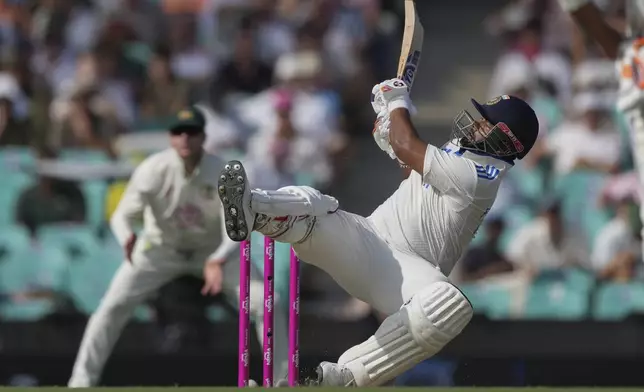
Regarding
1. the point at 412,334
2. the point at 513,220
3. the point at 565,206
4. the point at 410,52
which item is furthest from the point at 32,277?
the point at 412,334

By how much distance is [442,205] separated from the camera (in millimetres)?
5586

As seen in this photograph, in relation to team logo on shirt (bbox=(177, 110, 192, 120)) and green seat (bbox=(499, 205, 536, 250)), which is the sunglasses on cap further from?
green seat (bbox=(499, 205, 536, 250))

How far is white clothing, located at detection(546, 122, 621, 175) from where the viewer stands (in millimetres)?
9805

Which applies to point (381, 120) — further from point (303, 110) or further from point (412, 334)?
point (303, 110)

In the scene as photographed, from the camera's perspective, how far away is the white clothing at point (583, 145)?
386 inches

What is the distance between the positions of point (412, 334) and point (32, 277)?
181 inches

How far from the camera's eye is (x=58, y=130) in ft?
33.4

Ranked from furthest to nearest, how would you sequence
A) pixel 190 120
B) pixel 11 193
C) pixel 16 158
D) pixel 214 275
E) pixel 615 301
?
pixel 16 158, pixel 11 193, pixel 615 301, pixel 190 120, pixel 214 275

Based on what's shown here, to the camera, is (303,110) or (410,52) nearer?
(410,52)

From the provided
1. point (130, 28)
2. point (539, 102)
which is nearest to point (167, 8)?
point (130, 28)

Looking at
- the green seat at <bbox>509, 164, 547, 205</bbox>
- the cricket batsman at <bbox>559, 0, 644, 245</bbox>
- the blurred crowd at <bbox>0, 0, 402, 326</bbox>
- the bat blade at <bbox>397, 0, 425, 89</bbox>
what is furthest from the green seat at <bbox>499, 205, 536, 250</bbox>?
the bat blade at <bbox>397, 0, 425, 89</bbox>

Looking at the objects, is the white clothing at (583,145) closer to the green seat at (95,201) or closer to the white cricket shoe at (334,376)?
the green seat at (95,201)

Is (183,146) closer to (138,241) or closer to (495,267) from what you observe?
(138,241)

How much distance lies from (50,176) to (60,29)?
5.44 feet
